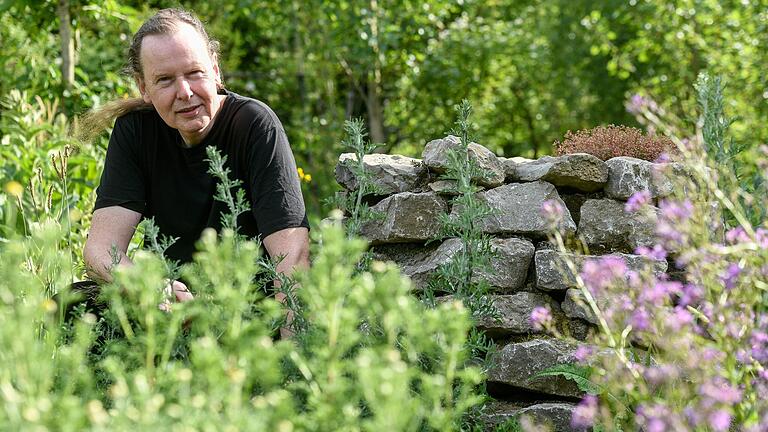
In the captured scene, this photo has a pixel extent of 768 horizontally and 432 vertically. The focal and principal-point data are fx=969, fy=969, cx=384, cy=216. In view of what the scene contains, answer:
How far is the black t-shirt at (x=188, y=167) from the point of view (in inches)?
120

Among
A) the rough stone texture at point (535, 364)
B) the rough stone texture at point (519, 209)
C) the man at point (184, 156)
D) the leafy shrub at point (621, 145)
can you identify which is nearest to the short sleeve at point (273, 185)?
the man at point (184, 156)

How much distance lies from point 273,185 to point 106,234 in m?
0.60

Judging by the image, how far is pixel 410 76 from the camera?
10023 mm

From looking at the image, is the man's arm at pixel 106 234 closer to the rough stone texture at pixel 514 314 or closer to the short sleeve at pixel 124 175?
the short sleeve at pixel 124 175

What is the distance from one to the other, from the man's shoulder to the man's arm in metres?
0.47

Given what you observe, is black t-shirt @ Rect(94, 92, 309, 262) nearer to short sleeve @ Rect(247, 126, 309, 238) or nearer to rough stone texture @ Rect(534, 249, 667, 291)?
short sleeve @ Rect(247, 126, 309, 238)

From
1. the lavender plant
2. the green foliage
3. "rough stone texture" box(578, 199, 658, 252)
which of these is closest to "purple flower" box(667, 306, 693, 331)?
the lavender plant

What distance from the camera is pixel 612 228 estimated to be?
3287 mm

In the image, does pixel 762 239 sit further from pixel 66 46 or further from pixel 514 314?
pixel 66 46

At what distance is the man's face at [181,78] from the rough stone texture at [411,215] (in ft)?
2.28

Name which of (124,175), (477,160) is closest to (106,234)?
(124,175)

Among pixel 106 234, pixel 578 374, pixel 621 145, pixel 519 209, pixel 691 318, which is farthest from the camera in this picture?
pixel 621 145

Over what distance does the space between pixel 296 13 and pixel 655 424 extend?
8809mm

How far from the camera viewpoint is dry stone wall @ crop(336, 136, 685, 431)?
3.12 m
